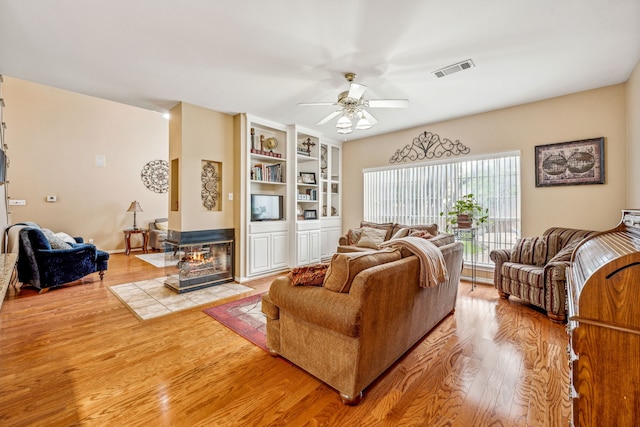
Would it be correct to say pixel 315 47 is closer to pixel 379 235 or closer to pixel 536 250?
pixel 379 235

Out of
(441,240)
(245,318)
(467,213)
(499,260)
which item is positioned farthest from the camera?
(467,213)

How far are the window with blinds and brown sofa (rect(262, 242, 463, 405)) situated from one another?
8.52 ft

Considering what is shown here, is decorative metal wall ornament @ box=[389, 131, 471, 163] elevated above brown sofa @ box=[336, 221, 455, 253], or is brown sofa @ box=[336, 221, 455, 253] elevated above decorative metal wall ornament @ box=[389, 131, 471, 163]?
decorative metal wall ornament @ box=[389, 131, 471, 163]

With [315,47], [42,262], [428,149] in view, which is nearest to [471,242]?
[428,149]

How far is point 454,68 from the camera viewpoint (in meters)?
2.79

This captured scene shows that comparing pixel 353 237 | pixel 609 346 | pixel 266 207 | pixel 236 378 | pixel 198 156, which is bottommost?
pixel 236 378

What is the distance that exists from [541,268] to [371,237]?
2329mm

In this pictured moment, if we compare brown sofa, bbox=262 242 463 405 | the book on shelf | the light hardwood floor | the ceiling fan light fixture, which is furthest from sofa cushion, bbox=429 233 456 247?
the book on shelf

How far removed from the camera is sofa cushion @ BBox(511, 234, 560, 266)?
3.31m

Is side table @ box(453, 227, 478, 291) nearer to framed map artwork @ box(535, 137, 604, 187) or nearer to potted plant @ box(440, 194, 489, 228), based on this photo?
potted plant @ box(440, 194, 489, 228)

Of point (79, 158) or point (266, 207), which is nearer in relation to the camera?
point (266, 207)

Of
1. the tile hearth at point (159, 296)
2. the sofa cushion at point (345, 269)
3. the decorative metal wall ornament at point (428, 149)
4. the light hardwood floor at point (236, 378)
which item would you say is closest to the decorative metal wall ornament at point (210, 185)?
the tile hearth at point (159, 296)

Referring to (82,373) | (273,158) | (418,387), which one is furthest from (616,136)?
(82,373)

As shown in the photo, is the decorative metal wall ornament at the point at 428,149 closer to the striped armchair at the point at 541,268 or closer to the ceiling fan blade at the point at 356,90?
the striped armchair at the point at 541,268
